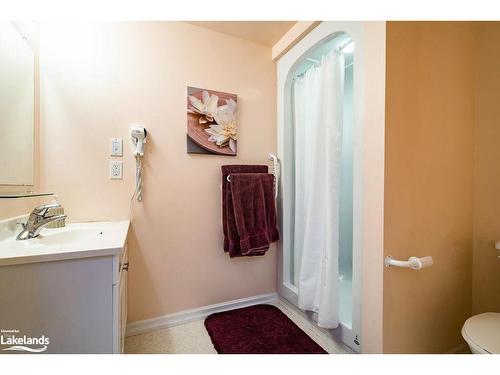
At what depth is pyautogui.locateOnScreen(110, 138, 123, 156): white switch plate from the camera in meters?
1.34

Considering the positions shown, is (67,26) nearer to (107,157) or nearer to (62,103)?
(62,103)

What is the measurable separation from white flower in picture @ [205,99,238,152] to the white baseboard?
1194 mm

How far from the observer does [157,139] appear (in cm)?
144

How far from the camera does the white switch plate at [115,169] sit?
134 cm

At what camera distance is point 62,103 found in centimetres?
125

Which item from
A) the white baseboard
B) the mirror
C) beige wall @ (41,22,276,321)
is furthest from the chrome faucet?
the white baseboard

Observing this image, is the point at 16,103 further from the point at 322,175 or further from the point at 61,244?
the point at 322,175

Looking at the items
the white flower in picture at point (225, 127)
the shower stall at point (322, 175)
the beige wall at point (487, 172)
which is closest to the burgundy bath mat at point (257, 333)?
the shower stall at point (322, 175)

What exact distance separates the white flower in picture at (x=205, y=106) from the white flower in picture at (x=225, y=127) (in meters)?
0.04

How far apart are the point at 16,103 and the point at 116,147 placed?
454 mm

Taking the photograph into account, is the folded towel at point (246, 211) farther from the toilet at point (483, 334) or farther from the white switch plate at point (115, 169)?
the toilet at point (483, 334)

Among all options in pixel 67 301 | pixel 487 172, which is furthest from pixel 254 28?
pixel 67 301
